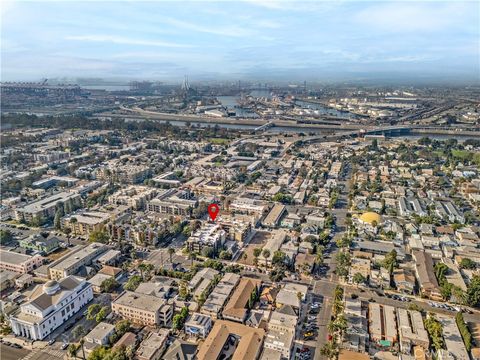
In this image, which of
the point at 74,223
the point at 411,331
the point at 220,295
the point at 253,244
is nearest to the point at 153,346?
the point at 220,295

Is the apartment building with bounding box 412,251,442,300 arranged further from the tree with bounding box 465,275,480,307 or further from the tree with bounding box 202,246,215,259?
the tree with bounding box 202,246,215,259

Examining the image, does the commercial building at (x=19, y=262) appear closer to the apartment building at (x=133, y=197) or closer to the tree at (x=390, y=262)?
the apartment building at (x=133, y=197)

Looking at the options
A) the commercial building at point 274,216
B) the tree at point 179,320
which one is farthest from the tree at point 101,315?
the commercial building at point 274,216

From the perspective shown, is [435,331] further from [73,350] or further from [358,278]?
[73,350]

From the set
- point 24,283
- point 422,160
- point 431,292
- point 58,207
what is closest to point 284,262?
point 431,292

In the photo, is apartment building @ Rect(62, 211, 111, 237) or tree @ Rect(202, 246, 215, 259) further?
apartment building @ Rect(62, 211, 111, 237)

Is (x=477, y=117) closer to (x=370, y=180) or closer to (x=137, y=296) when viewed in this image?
(x=370, y=180)

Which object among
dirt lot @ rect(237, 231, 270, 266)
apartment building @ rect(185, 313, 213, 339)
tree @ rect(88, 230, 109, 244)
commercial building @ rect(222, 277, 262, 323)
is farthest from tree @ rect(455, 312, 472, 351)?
tree @ rect(88, 230, 109, 244)
